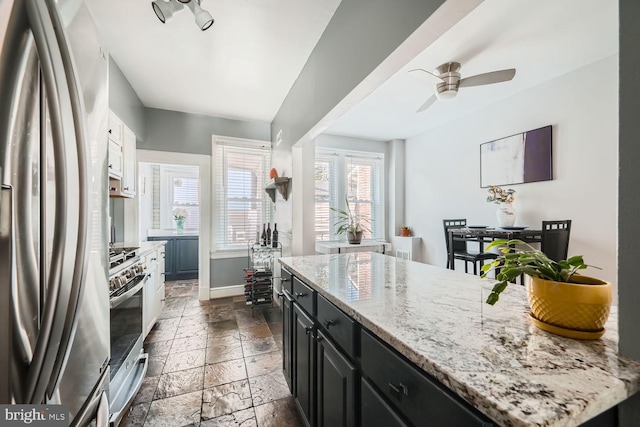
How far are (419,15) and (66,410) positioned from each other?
1785 mm

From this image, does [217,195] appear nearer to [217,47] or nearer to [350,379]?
[217,47]

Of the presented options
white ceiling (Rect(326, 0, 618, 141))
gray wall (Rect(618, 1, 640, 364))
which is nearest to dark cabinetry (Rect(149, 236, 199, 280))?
white ceiling (Rect(326, 0, 618, 141))

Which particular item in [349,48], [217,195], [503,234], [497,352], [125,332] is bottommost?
[125,332]

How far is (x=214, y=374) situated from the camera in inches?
81.0

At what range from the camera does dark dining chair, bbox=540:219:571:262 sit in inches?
104

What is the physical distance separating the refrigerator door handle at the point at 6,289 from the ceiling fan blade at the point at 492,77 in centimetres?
289

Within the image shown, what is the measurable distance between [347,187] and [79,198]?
455 centimetres

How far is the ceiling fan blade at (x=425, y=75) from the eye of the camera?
226 cm

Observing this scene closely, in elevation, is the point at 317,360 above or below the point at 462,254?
below

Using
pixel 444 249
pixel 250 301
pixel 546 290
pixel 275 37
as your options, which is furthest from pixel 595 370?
pixel 444 249

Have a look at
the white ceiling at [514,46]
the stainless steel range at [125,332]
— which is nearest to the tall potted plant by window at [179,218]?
the stainless steel range at [125,332]

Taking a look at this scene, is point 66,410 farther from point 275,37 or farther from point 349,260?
point 275,37

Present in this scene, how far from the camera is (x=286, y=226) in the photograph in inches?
133

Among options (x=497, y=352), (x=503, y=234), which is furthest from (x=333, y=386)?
(x=503, y=234)
